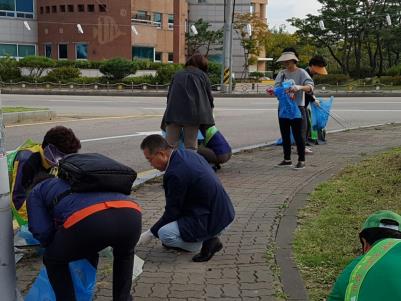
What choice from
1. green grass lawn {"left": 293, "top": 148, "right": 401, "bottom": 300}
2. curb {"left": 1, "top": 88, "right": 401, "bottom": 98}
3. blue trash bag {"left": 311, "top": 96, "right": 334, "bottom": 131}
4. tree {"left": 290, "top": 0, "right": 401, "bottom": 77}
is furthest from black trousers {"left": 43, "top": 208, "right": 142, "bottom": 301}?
tree {"left": 290, "top": 0, "right": 401, "bottom": 77}

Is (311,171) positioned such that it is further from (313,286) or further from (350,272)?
(350,272)

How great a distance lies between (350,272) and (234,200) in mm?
4497

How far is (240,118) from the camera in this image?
18.0m

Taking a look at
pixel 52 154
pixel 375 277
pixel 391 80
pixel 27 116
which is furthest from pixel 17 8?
pixel 375 277

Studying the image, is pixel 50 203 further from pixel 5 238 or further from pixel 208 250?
pixel 208 250

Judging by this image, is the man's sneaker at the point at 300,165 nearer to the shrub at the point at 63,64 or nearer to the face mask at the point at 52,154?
the face mask at the point at 52,154

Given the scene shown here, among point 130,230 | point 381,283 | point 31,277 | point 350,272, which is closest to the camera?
point 381,283

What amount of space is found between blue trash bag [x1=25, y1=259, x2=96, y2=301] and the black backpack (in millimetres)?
507

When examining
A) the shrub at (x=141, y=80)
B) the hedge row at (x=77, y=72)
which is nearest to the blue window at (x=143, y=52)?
the hedge row at (x=77, y=72)

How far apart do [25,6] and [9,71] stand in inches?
650

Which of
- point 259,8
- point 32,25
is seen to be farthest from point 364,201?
point 259,8

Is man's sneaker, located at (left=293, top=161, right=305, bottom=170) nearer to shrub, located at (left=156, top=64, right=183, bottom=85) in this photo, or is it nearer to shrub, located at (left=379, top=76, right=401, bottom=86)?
shrub, located at (left=156, top=64, right=183, bottom=85)

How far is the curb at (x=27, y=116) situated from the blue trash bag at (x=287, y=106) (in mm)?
9055

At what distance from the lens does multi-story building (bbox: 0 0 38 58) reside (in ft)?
171
